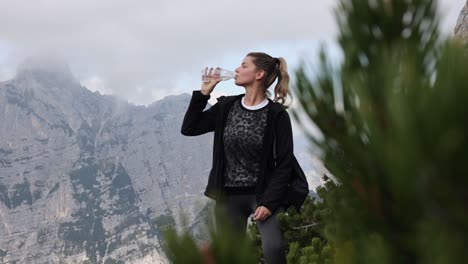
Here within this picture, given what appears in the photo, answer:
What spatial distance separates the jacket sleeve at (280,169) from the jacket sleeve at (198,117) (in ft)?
2.62

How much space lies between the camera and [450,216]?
992 millimetres

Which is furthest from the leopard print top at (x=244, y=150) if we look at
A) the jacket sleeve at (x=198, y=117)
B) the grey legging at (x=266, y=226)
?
the jacket sleeve at (x=198, y=117)

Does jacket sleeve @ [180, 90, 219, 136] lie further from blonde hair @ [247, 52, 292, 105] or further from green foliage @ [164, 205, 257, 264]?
green foliage @ [164, 205, 257, 264]

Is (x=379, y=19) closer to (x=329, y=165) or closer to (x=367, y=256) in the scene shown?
(x=329, y=165)

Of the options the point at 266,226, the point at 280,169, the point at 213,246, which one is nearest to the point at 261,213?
the point at 266,226

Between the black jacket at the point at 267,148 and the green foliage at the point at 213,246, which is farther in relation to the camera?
the black jacket at the point at 267,148

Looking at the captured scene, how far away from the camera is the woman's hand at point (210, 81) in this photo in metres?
5.43

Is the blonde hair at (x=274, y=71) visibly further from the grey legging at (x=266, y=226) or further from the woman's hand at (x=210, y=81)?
the grey legging at (x=266, y=226)

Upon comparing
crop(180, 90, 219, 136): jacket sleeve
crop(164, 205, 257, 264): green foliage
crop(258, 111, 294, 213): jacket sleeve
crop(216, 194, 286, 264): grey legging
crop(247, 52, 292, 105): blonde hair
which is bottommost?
crop(164, 205, 257, 264): green foliage

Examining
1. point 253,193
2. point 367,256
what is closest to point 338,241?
point 367,256

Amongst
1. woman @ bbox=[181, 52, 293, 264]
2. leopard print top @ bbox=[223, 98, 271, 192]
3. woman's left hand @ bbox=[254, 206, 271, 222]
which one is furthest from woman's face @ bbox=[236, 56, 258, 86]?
woman's left hand @ bbox=[254, 206, 271, 222]

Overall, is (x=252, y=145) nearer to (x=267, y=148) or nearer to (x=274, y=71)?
(x=267, y=148)

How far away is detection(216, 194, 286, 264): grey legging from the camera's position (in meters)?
5.12

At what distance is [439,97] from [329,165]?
0.54 m
